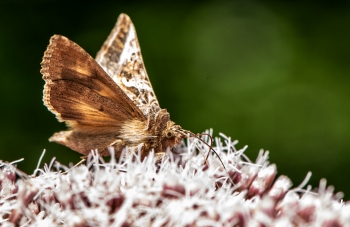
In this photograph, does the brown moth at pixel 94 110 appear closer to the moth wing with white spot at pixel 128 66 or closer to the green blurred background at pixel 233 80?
the moth wing with white spot at pixel 128 66

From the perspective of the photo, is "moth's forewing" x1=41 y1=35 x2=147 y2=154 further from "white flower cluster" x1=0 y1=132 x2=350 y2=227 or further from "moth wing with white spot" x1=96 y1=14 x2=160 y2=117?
"white flower cluster" x1=0 y1=132 x2=350 y2=227

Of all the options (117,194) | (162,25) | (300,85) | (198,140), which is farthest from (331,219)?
(162,25)

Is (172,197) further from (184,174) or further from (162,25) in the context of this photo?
(162,25)

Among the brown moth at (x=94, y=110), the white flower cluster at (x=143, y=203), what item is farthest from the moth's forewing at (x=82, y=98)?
the white flower cluster at (x=143, y=203)

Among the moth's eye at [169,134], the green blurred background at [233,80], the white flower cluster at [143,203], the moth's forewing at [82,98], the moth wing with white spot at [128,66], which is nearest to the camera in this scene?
the white flower cluster at [143,203]

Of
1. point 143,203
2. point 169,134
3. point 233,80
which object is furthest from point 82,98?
point 233,80

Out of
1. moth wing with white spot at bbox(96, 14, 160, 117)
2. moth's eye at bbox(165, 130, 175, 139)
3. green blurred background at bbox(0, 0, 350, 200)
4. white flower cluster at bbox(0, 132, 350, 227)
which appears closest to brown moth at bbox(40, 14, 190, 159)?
moth's eye at bbox(165, 130, 175, 139)
